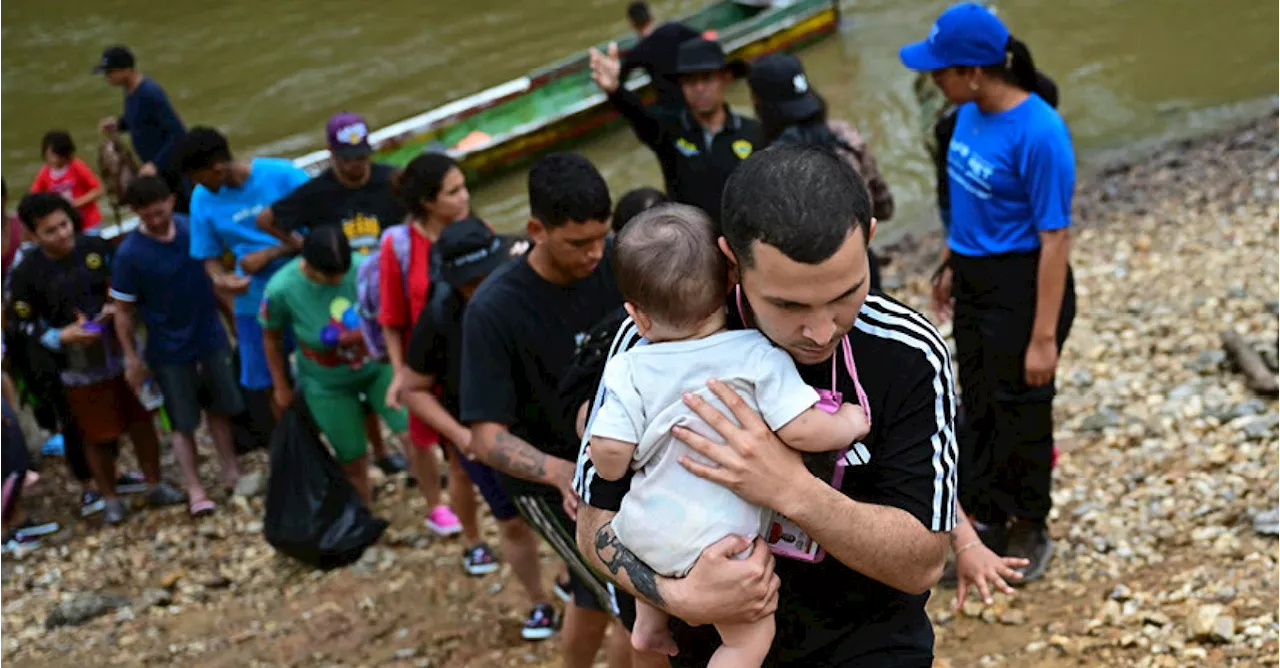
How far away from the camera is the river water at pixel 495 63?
14.5 m

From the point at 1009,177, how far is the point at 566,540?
2.21 metres

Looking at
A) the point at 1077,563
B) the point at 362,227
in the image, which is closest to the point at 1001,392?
the point at 1077,563

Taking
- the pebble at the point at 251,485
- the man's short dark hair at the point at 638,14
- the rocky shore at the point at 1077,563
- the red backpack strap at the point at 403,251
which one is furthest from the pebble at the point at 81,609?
the man's short dark hair at the point at 638,14

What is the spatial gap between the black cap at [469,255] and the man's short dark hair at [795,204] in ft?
8.75

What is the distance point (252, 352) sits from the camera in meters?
8.53

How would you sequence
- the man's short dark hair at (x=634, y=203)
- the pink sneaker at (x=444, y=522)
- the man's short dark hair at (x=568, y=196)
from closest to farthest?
the man's short dark hair at (x=568, y=196) < the man's short dark hair at (x=634, y=203) < the pink sneaker at (x=444, y=522)

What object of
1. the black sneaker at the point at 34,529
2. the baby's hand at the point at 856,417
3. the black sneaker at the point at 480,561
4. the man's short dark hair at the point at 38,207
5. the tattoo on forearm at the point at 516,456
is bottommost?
the black sneaker at the point at 34,529

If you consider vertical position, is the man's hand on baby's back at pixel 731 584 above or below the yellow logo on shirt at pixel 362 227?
above

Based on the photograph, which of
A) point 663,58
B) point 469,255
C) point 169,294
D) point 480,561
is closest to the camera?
point 469,255

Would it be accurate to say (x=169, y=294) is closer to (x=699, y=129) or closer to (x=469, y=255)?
(x=699, y=129)

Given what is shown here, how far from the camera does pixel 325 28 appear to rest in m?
21.1

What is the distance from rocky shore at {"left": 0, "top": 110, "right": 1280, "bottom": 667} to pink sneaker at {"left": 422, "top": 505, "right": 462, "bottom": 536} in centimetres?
8

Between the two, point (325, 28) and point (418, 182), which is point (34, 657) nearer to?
point (418, 182)

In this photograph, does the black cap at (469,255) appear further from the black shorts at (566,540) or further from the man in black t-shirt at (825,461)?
the man in black t-shirt at (825,461)
